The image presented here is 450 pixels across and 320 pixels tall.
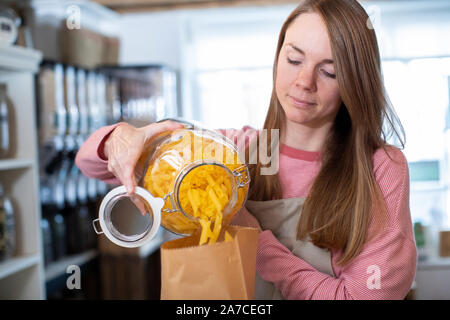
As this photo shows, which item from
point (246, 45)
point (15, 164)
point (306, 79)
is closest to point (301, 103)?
point (306, 79)

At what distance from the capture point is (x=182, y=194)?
0.53 m

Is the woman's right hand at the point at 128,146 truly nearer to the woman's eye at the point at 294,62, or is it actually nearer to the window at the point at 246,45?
the woman's eye at the point at 294,62

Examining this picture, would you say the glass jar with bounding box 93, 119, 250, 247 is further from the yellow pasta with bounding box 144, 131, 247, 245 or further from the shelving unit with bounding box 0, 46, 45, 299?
the shelving unit with bounding box 0, 46, 45, 299

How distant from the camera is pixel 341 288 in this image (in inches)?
25.9

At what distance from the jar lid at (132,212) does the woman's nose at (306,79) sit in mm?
249

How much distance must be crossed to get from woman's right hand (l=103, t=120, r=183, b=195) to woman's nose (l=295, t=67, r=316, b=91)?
17 cm

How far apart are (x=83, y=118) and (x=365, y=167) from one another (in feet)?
6.32

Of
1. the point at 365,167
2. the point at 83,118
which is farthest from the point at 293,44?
the point at 83,118

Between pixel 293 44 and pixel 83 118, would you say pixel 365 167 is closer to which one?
pixel 293 44

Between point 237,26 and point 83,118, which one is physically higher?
point 237,26

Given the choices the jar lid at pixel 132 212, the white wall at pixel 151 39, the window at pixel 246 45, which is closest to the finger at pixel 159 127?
the jar lid at pixel 132 212

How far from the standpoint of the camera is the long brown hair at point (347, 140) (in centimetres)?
63

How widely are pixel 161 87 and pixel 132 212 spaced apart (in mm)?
2388

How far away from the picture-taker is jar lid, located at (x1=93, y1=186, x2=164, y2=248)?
0.51 m
